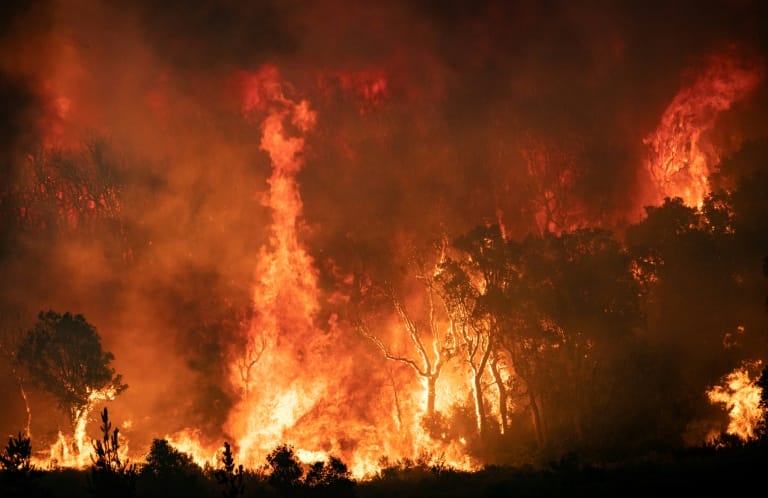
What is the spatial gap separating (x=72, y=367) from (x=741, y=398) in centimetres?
4897

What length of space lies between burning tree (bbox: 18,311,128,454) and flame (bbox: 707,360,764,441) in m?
45.2

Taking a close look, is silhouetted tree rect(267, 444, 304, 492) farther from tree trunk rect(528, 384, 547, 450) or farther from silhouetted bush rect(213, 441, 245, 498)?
tree trunk rect(528, 384, 547, 450)

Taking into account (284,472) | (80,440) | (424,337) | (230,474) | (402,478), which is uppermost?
(424,337)

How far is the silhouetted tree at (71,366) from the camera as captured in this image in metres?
44.7

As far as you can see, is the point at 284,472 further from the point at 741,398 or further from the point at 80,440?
the point at 80,440

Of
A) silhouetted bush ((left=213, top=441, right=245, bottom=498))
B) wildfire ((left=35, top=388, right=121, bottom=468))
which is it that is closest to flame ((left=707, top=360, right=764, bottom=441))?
silhouetted bush ((left=213, top=441, right=245, bottom=498))

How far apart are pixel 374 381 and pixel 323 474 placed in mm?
29649

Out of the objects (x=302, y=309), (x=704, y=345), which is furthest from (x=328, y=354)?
(x=704, y=345)

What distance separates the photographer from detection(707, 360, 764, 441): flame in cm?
3070

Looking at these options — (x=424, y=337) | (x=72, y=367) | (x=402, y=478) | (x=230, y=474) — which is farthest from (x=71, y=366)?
(x=230, y=474)

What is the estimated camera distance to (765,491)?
52.9 feet

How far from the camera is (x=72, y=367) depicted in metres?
45.1

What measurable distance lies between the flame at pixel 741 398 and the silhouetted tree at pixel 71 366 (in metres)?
45.0

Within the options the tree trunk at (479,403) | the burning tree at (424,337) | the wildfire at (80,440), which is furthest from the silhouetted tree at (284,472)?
the wildfire at (80,440)
